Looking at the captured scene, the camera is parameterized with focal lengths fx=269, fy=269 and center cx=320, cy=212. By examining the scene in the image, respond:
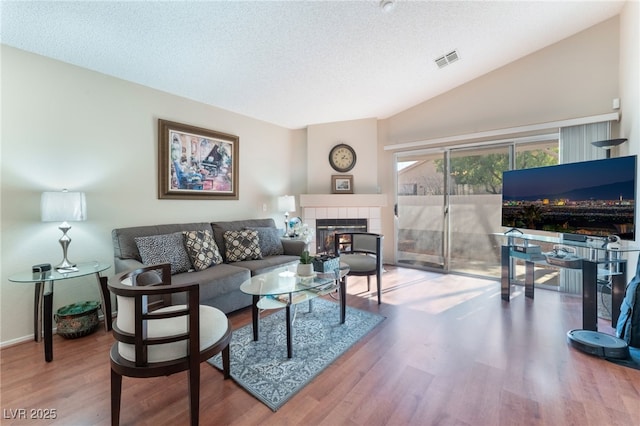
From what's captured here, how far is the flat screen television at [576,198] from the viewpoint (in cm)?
234

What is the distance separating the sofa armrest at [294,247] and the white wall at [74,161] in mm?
1201

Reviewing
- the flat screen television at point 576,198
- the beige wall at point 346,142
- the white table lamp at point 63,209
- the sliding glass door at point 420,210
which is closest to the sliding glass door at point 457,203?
the sliding glass door at point 420,210

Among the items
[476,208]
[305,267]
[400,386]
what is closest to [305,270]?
[305,267]

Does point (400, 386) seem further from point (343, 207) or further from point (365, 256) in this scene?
point (343, 207)

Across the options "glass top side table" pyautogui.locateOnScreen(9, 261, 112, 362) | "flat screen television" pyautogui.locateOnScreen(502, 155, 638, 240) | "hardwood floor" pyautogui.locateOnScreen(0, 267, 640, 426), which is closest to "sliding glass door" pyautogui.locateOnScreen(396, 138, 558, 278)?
"flat screen television" pyautogui.locateOnScreen(502, 155, 638, 240)

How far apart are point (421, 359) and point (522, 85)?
153 inches

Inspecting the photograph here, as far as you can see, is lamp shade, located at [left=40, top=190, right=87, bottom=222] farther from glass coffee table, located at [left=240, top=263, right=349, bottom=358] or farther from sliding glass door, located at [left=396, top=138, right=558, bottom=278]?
sliding glass door, located at [left=396, top=138, right=558, bottom=278]

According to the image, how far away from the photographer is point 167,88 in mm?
3164

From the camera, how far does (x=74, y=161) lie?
2.59 meters

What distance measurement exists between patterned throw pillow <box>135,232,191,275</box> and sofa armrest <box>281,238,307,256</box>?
135 cm

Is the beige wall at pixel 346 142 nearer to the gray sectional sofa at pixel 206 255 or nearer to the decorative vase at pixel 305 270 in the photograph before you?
the gray sectional sofa at pixel 206 255

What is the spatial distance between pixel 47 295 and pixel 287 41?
2.98 meters

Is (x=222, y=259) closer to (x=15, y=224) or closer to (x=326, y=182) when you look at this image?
(x=15, y=224)

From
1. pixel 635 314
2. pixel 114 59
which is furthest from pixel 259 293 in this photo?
pixel 635 314
